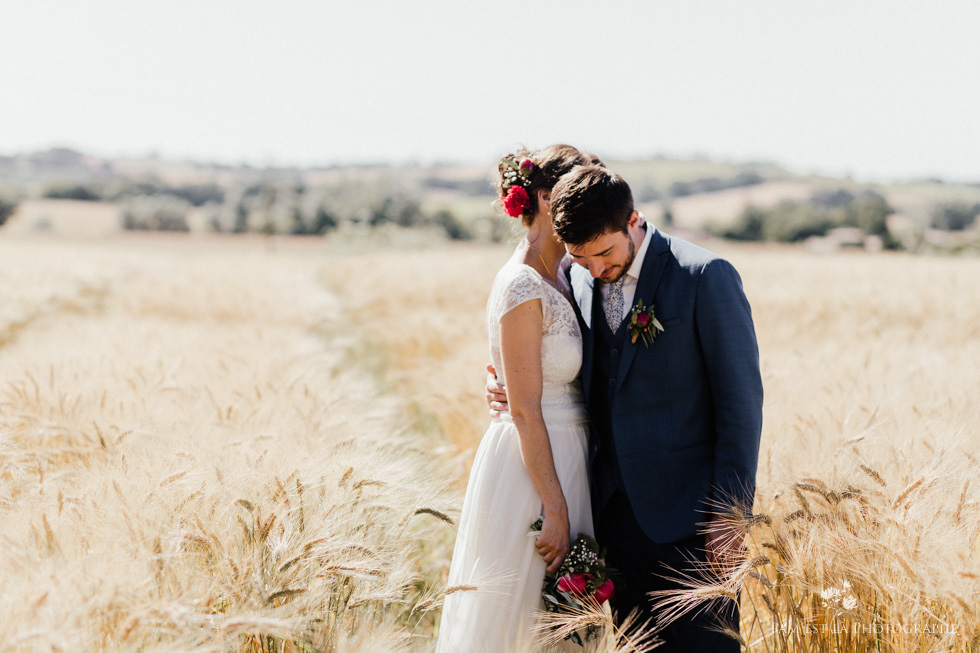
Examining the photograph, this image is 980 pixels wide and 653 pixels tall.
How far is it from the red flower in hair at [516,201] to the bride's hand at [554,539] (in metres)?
1.12

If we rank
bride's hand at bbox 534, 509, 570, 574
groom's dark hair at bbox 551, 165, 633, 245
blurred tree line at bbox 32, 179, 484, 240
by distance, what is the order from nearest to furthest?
groom's dark hair at bbox 551, 165, 633, 245 < bride's hand at bbox 534, 509, 570, 574 < blurred tree line at bbox 32, 179, 484, 240

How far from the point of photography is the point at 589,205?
7.00ft

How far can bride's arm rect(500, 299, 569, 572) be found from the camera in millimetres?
2416

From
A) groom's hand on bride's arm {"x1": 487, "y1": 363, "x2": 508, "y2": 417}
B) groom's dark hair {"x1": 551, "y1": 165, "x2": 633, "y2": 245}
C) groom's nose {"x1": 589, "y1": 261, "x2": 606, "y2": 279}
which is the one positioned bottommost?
groom's hand on bride's arm {"x1": 487, "y1": 363, "x2": 508, "y2": 417}

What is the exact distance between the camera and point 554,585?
249cm

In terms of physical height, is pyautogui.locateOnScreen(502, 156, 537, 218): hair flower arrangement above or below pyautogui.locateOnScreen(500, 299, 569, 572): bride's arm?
above

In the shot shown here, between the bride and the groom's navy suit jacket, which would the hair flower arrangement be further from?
the groom's navy suit jacket

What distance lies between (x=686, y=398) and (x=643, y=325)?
0.97ft

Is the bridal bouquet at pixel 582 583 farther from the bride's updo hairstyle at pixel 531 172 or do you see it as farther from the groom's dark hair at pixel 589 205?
the bride's updo hairstyle at pixel 531 172

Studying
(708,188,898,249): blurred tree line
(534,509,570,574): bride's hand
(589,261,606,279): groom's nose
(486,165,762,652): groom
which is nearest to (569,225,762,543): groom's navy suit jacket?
(486,165,762,652): groom

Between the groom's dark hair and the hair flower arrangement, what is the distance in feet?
1.25

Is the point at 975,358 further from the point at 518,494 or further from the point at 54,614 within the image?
the point at 54,614

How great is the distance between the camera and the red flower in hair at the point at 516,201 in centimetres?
258

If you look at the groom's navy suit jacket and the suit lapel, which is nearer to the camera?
the groom's navy suit jacket
